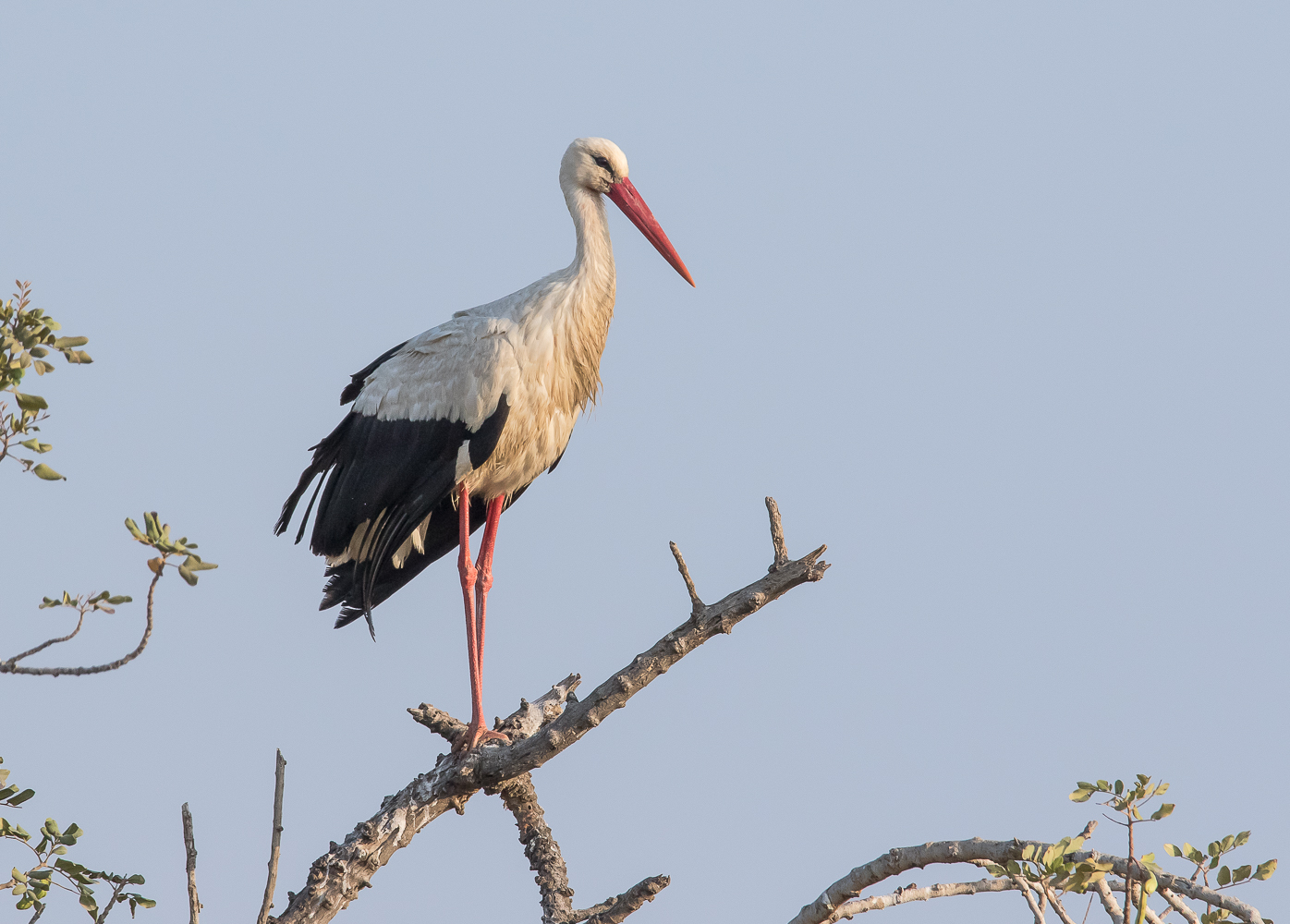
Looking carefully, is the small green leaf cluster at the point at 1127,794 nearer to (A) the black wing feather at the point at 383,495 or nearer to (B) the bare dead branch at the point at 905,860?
(B) the bare dead branch at the point at 905,860

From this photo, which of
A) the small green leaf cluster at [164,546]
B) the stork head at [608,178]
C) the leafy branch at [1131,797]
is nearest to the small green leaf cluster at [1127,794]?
the leafy branch at [1131,797]

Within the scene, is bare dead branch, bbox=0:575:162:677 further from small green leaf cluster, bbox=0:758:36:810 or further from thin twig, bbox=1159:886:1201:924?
thin twig, bbox=1159:886:1201:924

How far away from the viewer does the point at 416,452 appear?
23.1 feet

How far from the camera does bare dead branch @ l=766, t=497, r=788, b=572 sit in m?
4.40

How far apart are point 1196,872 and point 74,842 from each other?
10.4ft

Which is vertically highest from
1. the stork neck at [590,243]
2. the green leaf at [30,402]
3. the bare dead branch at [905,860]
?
the stork neck at [590,243]

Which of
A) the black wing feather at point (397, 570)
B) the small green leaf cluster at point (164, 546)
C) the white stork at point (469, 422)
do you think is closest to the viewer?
the small green leaf cluster at point (164, 546)

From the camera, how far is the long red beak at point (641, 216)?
A: 7605mm

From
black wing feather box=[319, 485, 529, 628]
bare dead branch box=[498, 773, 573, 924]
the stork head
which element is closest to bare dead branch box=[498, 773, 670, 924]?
bare dead branch box=[498, 773, 573, 924]

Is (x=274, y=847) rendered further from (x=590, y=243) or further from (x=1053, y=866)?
(x=590, y=243)

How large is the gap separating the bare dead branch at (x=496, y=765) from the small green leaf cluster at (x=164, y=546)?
77.8 inches

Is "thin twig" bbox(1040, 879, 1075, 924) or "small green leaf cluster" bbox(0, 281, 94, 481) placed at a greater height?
"small green leaf cluster" bbox(0, 281, 94, 481)

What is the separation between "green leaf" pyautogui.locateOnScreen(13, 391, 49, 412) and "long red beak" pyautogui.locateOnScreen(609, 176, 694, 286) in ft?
14.9

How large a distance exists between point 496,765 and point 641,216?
3330 mm
